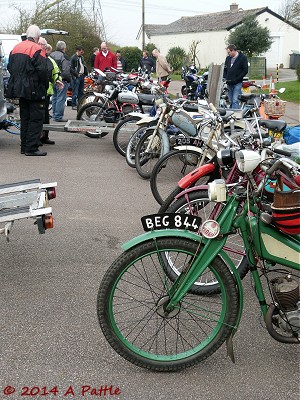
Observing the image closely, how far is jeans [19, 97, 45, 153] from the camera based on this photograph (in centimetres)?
827

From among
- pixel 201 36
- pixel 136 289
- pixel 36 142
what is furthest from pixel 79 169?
pixel 201 36

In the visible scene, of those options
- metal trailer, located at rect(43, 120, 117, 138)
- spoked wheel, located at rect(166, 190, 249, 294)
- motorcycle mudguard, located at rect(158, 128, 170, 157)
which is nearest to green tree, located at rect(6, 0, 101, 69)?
metal trailer, located at rect(43, 120, 117, 138)

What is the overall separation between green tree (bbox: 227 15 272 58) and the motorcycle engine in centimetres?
3811

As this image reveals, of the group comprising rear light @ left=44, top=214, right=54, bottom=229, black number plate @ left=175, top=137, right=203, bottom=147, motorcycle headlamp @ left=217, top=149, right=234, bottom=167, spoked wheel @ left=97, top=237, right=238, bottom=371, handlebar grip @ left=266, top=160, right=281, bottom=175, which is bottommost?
spoked wheel @ left=97, top=237, right=238, bottom=371

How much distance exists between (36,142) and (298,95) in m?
12.2

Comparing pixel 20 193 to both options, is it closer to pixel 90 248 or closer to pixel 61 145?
pixel 90 248

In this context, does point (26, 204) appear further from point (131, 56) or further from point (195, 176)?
point (131, 56)

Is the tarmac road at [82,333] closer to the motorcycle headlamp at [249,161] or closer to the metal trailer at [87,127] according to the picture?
the motorcycle headlamp at [249,161]

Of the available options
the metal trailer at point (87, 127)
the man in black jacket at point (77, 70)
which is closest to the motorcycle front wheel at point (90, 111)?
the metal trailer at point (87, 127)

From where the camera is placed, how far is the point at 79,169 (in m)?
7.95

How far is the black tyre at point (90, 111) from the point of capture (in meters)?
9.87

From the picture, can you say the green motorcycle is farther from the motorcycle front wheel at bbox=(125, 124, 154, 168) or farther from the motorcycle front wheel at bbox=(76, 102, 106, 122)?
the motorcycle front wheel at bbox=(76, 102, 106, 122)

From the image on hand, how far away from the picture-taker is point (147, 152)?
6902mm

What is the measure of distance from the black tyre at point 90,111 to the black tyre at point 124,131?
1.32m
